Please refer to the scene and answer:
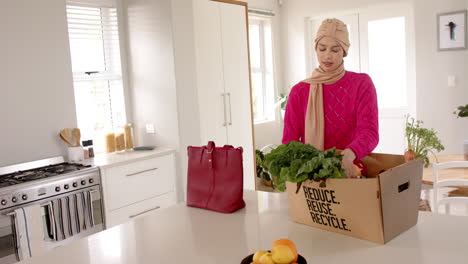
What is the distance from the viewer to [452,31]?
5.20 m

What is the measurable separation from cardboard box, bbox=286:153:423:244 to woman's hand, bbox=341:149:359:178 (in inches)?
6.2

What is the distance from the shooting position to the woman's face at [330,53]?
204cm

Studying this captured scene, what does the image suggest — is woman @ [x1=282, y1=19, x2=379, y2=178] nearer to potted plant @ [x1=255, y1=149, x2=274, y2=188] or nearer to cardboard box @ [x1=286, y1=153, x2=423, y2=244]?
cardboard box @ [x1=286, y1=153, x2=423, y2=244]

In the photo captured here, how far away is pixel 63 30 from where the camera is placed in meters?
3.70

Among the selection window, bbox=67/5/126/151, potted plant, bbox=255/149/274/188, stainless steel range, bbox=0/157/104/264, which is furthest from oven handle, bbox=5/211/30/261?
potted plant, bbox=255/149/274/188

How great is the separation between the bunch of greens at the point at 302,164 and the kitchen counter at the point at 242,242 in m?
Answer: 0.21

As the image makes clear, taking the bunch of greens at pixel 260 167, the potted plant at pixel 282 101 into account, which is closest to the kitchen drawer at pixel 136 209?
the bunch of greens at pixel 260 167

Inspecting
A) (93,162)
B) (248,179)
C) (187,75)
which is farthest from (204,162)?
(248,179)

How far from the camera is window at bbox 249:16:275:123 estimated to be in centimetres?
621

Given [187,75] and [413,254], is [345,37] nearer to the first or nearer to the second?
[413,254]

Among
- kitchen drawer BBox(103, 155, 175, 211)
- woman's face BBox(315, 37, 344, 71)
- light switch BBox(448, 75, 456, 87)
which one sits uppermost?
woman's face BBox(315, 37, 344, 71)

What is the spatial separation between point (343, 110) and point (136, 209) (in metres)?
2.15

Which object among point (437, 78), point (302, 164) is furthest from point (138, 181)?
point (437, 78)

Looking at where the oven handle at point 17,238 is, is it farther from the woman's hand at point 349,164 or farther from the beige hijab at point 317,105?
the woman's hand at point 349,164
